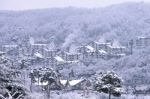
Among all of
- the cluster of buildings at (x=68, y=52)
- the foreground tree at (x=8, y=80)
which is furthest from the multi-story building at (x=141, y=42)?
the foreground tree at (x=8, y=80)

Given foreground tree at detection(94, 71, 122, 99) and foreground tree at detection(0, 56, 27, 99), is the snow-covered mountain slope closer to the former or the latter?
foreground tree at detection(94, 71, 122, 99)

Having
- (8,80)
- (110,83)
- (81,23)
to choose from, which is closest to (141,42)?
(81,23)

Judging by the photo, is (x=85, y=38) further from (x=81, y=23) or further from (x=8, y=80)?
(x=8, y=80)

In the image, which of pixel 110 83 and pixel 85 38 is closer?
pixel 110 83

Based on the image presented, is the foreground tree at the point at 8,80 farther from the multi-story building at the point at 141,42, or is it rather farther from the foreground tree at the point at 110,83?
the multi-story building at the point at 141,42

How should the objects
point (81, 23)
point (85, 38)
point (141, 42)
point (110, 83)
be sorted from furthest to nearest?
1. point (81, 23)
2. point (85, 38)
3. point (141, 42)
4. point (110, 83)

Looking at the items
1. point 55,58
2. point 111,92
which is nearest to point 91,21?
point 55,58

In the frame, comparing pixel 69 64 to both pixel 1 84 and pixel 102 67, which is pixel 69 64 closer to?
pixel 102 67

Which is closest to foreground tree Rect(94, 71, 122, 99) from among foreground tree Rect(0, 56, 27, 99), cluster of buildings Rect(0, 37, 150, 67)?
foreground tree Rect(0, 56, 27, 99)

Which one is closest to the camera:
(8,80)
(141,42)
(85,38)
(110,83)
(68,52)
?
(8,80)
